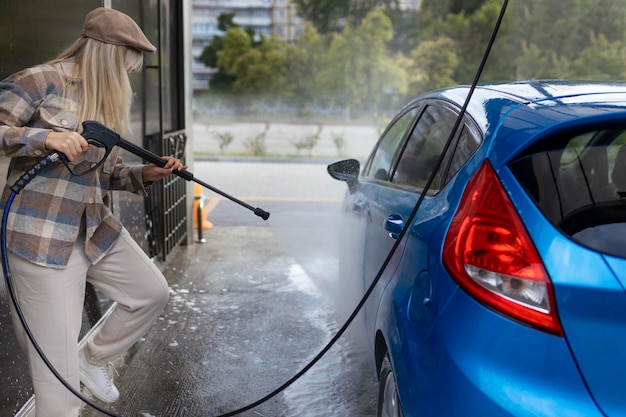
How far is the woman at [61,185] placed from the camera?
2.43 meters

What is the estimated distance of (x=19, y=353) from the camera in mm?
3105

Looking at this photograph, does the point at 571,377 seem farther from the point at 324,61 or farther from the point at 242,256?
the point at 324,61

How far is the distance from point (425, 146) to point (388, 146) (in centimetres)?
97

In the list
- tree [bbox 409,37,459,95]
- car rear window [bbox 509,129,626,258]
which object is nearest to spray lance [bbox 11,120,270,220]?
car rear window [bbox 509,129,626,258]

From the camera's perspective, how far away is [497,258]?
191 centimetres

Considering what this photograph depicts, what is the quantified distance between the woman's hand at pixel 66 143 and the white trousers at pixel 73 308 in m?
0.50

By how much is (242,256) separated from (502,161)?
17.9 feet

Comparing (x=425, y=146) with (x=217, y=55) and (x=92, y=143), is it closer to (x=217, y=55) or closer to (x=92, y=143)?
(x=92, y=143)

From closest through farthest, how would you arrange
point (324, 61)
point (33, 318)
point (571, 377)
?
point (571, 377) < point (33, 318) < point (324, 61)

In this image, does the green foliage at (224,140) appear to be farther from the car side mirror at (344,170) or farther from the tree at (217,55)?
the car side mirror at (344,170)

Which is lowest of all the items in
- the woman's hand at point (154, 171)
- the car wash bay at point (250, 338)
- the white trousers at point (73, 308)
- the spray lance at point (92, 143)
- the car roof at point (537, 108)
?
the car wash bay at point (250, 338)

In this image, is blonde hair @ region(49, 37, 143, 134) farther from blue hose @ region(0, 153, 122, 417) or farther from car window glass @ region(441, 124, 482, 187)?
car window glass @ region(441, 124, 482, 187)

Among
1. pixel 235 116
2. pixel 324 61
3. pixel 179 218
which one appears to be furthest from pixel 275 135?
pixel 179 218

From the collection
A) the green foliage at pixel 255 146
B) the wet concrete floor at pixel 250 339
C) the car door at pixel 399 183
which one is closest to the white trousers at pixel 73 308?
the wet concrete floor at pixel 250 339
